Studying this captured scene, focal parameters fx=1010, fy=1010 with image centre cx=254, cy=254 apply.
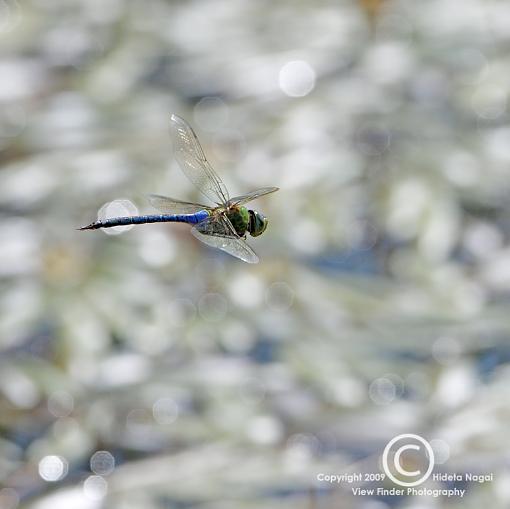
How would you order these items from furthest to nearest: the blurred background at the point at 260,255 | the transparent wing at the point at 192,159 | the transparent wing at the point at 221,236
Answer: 1. the blurred background at the point at 260,255
2. the transparent wing at the point at 192,159
3. the transparent wing at the point at 221,236

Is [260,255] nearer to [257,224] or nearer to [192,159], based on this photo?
[192,159]

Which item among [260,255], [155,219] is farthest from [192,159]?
[260,255]

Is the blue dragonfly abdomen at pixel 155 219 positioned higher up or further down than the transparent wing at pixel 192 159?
further down

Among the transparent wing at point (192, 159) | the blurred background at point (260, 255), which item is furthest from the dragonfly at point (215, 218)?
the blurred background at point (260, 255)

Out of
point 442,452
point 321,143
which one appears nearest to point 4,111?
point 321,143

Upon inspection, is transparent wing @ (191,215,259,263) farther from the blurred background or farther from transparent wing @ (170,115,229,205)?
the blurred background

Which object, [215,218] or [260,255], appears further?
[260,255]

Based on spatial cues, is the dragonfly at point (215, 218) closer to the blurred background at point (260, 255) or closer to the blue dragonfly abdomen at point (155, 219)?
the blue dragonfly abdomen at point (155, 219)
